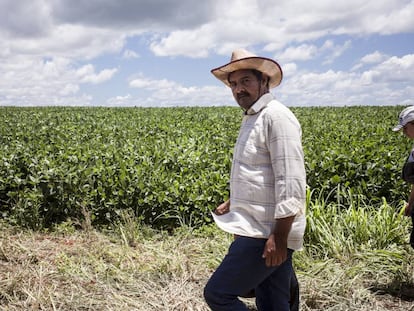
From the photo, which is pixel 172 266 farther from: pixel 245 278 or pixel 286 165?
pixel 286 165

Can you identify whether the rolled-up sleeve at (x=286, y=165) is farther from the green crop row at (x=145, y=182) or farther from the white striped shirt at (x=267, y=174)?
the green crop row at (x=145, y=182)

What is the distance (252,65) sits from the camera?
256cm

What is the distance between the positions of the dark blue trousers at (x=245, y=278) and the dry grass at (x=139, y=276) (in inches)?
51.6

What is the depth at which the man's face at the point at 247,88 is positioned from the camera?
2.58 m

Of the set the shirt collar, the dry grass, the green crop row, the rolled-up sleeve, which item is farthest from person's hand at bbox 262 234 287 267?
the green crop row

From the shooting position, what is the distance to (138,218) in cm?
588

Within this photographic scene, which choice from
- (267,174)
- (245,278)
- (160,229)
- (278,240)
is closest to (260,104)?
(267,174)

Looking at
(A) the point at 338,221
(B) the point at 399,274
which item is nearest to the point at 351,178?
(A) the point at 338,221

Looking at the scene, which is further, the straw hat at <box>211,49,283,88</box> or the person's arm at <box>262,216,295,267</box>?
the straw hat at <box>211,49,283,88</box>

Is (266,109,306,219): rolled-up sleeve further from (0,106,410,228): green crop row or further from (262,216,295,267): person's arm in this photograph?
(0,106,410,228): green crop row

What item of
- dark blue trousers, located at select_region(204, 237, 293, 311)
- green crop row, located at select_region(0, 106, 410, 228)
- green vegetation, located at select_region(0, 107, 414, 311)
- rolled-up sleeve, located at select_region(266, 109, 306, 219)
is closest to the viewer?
rolled-up sleeve, located at select_region(266, 109, 306, 219)

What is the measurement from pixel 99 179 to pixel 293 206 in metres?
4.54

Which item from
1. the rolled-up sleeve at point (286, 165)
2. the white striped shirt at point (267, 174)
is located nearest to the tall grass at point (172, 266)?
the white striped shirt at point (267, 174)

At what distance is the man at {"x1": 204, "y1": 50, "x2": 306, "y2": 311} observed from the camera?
236cm
